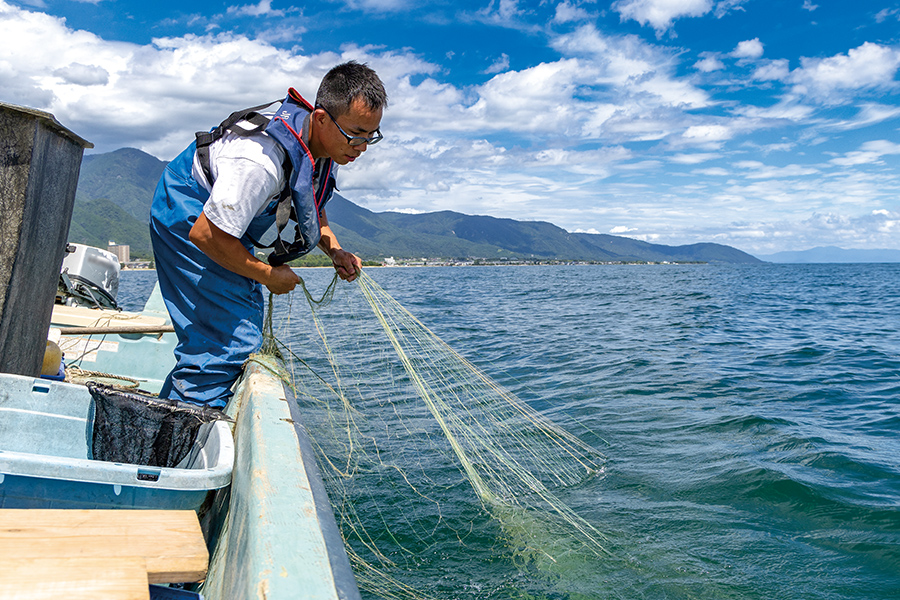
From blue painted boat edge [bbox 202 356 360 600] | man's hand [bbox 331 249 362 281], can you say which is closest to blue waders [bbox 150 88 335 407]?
man's hand [bbox 331 249 362 281]

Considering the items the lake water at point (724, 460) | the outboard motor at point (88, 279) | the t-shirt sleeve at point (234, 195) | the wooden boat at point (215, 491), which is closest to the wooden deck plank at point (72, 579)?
the wooden boat at point (215, 491)

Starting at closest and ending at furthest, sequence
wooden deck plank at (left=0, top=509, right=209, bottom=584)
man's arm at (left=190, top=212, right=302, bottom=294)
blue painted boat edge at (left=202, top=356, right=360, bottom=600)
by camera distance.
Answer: blue painted boat edge at (left=202, top=356, right=360, bottom=600), wooden deck plank at (left=0, top=509, right=209, bottom=584), man's arm at (left=190, top=212, right=302, bottom=294)

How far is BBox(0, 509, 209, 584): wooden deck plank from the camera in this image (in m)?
1.49

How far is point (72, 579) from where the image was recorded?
1377 mm

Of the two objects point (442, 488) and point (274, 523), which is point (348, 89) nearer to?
point (274, 523)

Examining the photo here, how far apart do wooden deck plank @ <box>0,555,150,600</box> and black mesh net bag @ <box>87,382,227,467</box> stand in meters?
1.16

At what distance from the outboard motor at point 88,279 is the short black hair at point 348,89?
7.89 m

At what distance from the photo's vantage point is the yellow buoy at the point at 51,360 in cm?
355

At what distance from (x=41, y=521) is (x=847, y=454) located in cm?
635

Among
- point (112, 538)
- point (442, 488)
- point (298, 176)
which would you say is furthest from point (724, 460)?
point (112, 538)

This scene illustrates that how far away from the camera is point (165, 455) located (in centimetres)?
268

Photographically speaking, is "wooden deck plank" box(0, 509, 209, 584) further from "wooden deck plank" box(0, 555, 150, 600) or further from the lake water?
the lake water

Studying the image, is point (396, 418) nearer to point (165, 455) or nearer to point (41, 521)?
point (165, 455)

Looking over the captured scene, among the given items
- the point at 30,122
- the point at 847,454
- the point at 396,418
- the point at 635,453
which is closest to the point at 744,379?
the point at 847,454
